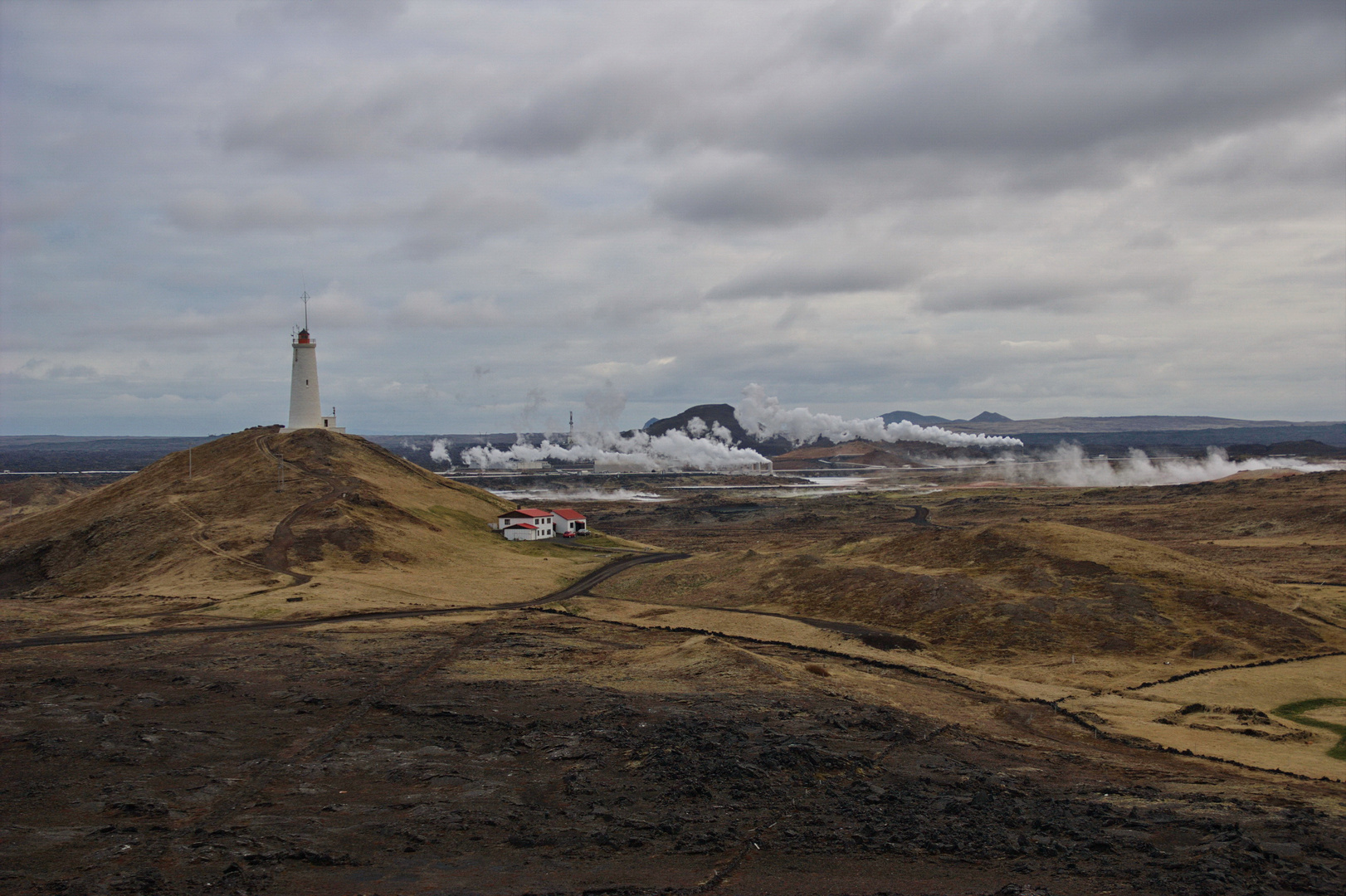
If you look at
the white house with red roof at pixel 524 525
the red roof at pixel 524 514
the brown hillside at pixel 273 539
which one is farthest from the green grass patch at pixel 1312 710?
the red roof at pixel 524 514

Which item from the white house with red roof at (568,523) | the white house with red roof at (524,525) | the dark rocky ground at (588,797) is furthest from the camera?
the white house with red roof at (568,523)

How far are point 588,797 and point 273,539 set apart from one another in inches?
2975

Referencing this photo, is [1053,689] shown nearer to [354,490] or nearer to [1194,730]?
[1194,730]

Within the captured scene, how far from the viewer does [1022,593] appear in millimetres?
79000

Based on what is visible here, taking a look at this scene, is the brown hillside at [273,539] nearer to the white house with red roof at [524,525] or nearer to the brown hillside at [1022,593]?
the white house with red roof at [524,525]

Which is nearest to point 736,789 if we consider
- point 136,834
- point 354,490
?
point 136,834

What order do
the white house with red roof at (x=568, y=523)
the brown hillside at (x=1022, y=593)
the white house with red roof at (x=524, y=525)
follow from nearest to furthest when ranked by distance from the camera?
the brown hillside at (x=1022, y=593), the white house with red roof at (x=524, y=525), the white house with red roof at (x=568, y=523)

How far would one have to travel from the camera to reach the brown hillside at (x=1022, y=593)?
68.6 m

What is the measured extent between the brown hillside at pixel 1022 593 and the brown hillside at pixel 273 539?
19.4 m

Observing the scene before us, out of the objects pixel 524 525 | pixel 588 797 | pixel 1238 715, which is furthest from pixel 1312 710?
pixel 524 525

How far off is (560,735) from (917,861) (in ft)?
55.3

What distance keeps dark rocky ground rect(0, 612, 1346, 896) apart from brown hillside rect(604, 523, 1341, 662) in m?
25.1

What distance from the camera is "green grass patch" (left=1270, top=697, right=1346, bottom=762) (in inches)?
1714

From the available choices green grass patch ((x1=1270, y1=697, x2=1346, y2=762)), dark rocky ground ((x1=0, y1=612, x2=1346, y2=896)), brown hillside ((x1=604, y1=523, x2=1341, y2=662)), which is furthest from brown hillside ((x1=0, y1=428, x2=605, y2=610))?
green grass patch ((x1=1270, y1=697, x2=1346, y2=762))
